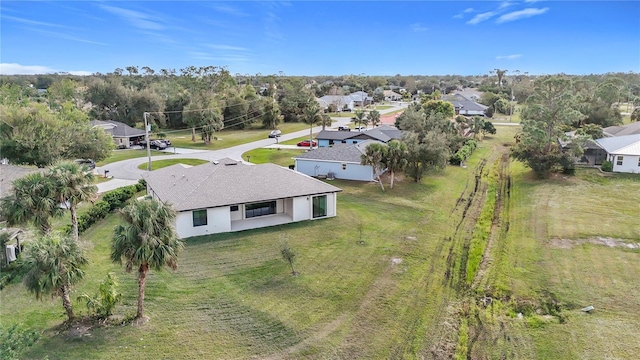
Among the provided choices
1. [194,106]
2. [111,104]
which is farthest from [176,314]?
[111,104]

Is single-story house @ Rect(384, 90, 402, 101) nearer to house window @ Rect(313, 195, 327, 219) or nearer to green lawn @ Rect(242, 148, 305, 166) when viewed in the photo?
green lawn @ Rect(242, 148, 305, 166)

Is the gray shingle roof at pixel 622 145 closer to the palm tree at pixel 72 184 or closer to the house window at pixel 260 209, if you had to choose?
the house window at pixel 260 209

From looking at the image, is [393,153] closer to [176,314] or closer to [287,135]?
[176,314]

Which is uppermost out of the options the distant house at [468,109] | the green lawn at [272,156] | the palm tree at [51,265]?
the distant house at [468,109]

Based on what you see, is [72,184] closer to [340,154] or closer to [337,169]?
[337,169]

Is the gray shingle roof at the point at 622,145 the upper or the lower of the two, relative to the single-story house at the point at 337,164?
upper

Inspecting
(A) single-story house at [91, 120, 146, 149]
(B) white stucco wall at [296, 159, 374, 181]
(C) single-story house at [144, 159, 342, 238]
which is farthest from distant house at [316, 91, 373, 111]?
(C) single-story house at [144, 159, 342, 238]

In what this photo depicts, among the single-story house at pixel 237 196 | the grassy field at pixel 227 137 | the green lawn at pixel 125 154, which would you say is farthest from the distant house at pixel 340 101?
the single-story house at pixel 237 196
